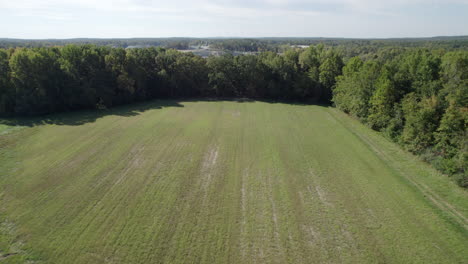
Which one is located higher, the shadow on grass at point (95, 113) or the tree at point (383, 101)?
the tree at point (383, 101)

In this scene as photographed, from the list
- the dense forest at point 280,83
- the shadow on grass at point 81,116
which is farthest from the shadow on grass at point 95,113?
the dense forest at point 280,83

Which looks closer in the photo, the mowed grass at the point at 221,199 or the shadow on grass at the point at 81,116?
the mowed grass at the point at 221,199

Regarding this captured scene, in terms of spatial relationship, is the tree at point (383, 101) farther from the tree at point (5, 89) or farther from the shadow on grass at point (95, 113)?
the tree at point (5, 89)

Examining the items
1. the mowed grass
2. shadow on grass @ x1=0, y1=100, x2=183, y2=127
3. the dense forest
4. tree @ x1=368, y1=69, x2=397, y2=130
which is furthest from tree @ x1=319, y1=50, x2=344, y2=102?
shadow on grass @ x1=0, y1=100, x2=183, y2=127

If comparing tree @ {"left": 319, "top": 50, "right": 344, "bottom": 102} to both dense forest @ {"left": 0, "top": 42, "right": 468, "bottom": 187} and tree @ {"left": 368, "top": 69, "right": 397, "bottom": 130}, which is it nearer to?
dense forest @ {"left": 0, "top": 42, "right": 468, "bottom": 187}

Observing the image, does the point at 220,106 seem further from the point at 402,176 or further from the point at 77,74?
the point at 402,176

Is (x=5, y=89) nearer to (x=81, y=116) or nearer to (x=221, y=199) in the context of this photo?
(x=81, y=116)

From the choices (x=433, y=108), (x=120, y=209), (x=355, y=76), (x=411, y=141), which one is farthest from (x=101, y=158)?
(x=355, y=76)
